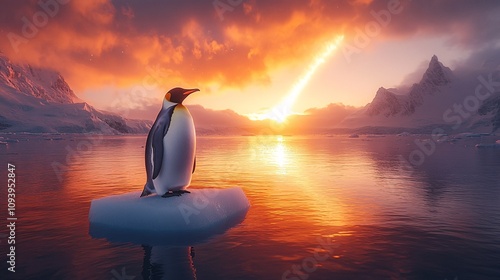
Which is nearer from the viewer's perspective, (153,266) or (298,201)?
(153,266)

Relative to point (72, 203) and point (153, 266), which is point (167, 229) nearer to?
point (153, 266)

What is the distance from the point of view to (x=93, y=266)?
609cm

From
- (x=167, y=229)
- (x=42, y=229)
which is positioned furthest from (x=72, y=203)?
(x=167, y=229)

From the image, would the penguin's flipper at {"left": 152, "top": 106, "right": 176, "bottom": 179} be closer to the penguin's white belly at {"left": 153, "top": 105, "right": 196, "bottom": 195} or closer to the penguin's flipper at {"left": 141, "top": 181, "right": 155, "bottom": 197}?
the penguin's white belly at {"left": 153, "top": 105, "right": 196, "bottom": 195}

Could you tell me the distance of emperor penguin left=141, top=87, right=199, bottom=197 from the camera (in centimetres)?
917

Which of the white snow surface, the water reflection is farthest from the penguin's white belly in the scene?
the water reflection

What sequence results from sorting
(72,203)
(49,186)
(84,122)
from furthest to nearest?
(84,122)
(49,186)
(72,203)

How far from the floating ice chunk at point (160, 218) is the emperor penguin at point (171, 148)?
45 cm

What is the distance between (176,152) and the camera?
9.25 metres

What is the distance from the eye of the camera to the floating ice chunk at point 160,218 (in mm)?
7930

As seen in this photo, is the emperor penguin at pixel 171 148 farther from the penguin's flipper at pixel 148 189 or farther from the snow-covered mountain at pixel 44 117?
the snow-covered mountain at pixel 44 117

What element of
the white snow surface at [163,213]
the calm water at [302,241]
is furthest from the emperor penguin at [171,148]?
the calm water at [302,241]

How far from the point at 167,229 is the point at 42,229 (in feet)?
10.4

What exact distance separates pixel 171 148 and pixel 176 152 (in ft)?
0.56
